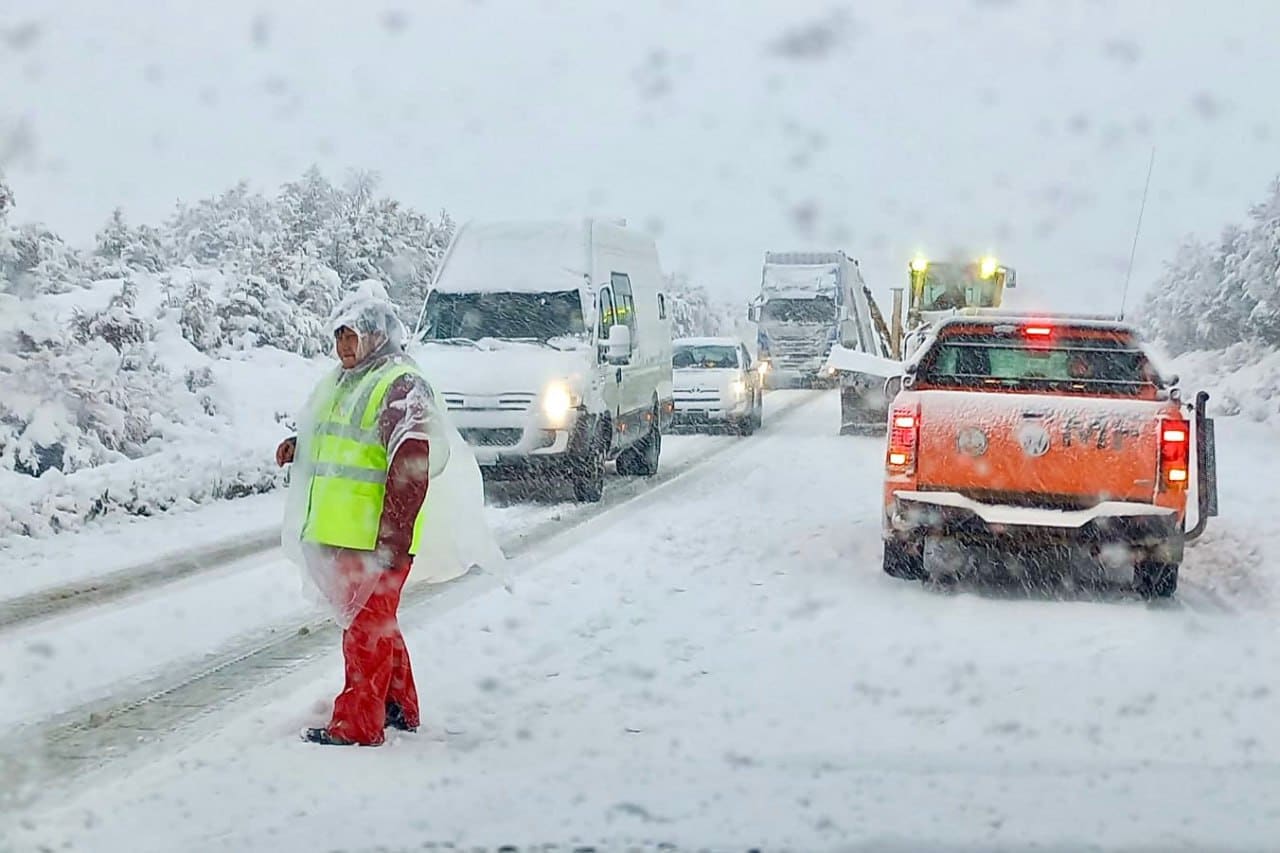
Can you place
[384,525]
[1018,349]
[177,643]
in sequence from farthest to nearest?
[1018,349] < [177,643] < [384,525]

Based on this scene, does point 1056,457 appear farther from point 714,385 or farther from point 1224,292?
point 1224,292

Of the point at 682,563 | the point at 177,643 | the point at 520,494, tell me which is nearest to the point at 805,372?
the point at 520,494

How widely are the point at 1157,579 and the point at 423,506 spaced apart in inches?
204

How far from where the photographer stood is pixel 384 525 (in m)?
5.62

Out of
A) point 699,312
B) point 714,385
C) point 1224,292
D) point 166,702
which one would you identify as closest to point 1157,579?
point 166,702

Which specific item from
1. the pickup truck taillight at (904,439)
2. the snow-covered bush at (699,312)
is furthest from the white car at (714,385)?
the snow-covered bush at (699,312)

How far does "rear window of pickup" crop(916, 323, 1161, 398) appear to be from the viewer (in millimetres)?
9234

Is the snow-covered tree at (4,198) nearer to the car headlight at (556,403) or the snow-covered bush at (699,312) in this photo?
the car headlight at (556,403)

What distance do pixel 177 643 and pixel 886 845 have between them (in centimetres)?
449

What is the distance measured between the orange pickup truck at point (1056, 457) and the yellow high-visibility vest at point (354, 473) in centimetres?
401

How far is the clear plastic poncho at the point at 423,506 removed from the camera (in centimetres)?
568

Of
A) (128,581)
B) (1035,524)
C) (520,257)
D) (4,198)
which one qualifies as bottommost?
(128,581)

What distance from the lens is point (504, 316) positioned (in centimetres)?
Answer: 1480

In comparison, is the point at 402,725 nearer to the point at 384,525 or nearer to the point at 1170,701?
the point at 384,525
